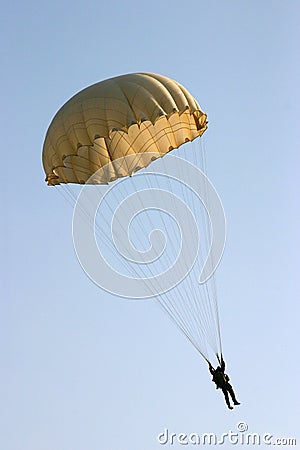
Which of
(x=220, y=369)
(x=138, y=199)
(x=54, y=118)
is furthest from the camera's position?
(x=138, y=199)

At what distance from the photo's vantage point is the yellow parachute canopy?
1093 inches

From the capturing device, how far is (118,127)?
1087 inches

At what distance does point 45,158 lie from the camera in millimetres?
29422

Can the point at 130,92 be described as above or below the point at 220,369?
above

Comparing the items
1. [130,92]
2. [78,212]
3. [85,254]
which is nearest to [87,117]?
[130,92]

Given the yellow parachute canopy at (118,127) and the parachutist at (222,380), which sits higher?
the yellow parachute canopy at (118,127)

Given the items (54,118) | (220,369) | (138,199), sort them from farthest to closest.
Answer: (138,199) → (54,118) → (220,369)

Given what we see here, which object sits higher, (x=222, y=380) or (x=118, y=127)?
(x=118, y=127)

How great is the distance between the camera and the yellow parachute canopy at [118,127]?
27.8m

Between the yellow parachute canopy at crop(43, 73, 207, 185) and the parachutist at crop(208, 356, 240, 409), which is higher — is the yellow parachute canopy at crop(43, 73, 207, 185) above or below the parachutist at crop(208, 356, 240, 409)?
above

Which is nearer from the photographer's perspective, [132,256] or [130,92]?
[130,92]

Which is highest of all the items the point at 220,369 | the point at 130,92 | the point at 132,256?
the point at 130,92

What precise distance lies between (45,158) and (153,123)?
3.58 meters

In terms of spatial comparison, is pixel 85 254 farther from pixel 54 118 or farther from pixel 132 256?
pixel 54 118
